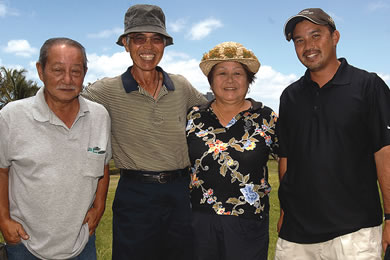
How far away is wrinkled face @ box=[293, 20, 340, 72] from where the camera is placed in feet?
11.3

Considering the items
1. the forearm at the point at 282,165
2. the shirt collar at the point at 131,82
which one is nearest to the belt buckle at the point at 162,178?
the shirt collar at the point at 131,82

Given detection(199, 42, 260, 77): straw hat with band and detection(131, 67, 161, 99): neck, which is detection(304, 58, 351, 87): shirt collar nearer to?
detection(199, 42, 260, 77): straw hat with band

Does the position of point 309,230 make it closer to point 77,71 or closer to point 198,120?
point 198,120

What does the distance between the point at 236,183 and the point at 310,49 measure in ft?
4.89

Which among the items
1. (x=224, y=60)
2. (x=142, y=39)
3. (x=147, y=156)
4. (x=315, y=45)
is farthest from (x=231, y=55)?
(x=147, y=156)

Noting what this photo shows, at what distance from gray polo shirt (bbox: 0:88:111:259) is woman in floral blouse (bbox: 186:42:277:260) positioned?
1110 mm

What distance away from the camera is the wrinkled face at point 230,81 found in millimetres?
3863

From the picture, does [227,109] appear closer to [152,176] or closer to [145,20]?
[152,176]

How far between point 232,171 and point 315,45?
1.46 m

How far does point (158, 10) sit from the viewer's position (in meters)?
4.36

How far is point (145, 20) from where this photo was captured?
4238 millimetres

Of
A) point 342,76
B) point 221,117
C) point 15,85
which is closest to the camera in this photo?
point 342,76

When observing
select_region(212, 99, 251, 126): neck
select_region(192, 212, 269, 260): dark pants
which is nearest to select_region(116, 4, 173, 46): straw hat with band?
select_region(212, 99, 251, 126): neck

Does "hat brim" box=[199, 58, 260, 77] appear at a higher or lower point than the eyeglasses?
lower
